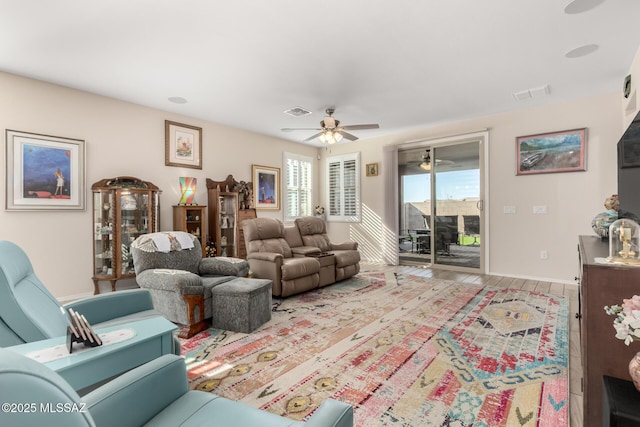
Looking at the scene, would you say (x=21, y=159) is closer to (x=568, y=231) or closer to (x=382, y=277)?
(x=382, y=277)

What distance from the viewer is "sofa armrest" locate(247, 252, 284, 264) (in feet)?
13.1

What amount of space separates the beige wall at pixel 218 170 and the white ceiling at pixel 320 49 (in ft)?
1.04

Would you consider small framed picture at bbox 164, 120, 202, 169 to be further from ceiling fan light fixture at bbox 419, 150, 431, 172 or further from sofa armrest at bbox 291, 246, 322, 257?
ceiling fan light fixture at bbox 419, 150, 431, 172

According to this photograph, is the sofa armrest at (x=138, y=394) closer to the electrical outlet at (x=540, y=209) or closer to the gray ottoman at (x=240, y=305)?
the gray ottoman at (x=240, y=305)

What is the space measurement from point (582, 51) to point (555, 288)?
3047mm

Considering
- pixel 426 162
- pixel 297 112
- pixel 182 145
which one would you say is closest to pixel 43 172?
pixel 182 145

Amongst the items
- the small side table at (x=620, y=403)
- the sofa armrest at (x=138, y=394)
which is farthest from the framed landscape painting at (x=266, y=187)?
the small side table at (x=620, y=403)

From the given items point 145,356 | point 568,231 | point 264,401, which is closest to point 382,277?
point 568,231

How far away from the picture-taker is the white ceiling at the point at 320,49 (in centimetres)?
247

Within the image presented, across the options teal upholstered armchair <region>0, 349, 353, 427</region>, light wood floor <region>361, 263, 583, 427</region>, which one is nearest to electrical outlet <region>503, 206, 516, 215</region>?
light wood floor <region>361, 263, 583, 427</region>

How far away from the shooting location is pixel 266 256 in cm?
406

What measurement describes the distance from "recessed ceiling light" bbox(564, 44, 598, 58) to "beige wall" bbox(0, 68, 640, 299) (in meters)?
0.64

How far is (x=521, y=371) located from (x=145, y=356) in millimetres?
2446

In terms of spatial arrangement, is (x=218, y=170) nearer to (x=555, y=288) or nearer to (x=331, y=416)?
(x=331, y=416)
